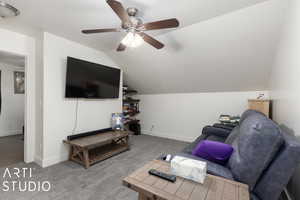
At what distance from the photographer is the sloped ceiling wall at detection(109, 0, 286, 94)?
1940mm

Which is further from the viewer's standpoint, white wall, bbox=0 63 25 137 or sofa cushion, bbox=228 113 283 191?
white wall, bbox=0 63 25 137

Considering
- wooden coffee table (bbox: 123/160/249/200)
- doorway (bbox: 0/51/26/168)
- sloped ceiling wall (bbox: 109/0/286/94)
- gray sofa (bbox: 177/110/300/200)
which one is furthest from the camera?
doorway (bbox: 0/51/26/168)

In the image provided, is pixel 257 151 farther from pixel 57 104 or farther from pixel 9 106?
pixel 9 106

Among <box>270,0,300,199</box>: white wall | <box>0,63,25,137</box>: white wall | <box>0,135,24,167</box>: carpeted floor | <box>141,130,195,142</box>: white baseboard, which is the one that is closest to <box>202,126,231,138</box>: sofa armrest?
<box>270,0,300,199</box>: white wall

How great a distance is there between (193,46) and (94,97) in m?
2.28

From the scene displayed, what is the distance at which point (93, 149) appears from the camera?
119 inches

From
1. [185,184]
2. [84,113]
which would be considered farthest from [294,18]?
[84,113]

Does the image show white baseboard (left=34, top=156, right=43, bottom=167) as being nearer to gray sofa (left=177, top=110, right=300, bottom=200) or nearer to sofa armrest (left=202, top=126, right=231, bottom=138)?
gray sofa (left=177, top=110, right=300, bottom=200)

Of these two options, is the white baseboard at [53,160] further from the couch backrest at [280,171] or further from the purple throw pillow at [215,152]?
the couch backrest at [280,171]

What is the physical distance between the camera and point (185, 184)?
961 mm

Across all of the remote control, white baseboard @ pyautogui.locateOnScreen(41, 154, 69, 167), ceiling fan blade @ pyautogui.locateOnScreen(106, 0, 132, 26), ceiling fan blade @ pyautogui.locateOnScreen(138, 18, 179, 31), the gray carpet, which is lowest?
the gray carpet

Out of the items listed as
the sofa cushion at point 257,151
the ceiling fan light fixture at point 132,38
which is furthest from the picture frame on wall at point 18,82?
the sofa cushion at point 257,151

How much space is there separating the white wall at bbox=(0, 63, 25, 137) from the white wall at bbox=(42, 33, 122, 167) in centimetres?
289

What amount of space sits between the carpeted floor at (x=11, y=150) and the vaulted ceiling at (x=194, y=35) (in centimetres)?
232
